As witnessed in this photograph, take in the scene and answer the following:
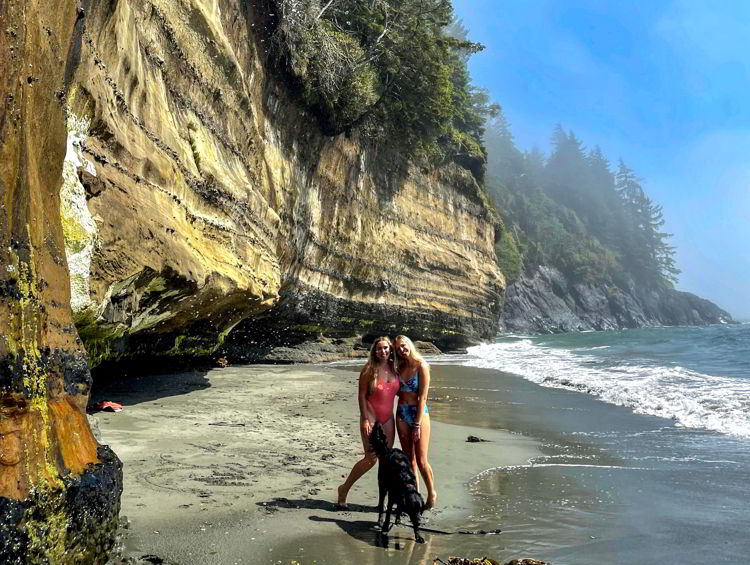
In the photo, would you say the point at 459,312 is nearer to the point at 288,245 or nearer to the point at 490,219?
the point at 490,219

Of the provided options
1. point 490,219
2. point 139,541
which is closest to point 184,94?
point 139,541

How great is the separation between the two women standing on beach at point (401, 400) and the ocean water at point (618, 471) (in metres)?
0.65

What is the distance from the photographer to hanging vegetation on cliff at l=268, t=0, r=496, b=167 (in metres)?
14.3

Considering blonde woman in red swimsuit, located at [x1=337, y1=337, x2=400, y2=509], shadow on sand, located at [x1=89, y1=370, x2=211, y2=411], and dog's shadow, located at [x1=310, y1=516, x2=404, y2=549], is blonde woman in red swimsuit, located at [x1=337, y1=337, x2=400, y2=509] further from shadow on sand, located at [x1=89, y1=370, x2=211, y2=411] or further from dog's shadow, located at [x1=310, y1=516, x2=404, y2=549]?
shadow on sand, located at [x1=89, y1=370, x2=211, y2=411]

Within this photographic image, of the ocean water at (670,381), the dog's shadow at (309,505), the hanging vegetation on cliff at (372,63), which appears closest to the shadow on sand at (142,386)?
the dog's shadow at (309,505)

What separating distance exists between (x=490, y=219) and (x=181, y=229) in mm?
25608

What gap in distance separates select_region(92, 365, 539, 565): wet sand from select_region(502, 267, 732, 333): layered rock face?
51.4 m

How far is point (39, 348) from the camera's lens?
8.75 feet

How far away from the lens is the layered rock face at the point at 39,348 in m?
2.39

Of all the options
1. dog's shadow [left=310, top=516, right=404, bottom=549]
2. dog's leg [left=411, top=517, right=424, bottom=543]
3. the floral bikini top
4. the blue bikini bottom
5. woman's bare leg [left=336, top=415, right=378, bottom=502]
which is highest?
the floral bikini top

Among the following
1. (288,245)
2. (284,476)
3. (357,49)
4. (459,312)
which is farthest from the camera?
(459,312)

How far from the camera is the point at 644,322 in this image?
71500mm

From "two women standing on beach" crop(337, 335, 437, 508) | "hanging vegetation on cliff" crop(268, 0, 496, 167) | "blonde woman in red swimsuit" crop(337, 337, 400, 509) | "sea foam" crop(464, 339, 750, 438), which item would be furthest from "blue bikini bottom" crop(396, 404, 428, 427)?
"hanging vegetation on cliff" crop(268, 0, 496, 167)

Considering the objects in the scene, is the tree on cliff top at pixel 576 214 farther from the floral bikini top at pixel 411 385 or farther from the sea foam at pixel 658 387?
the floral bikini top at pixel 411 385
